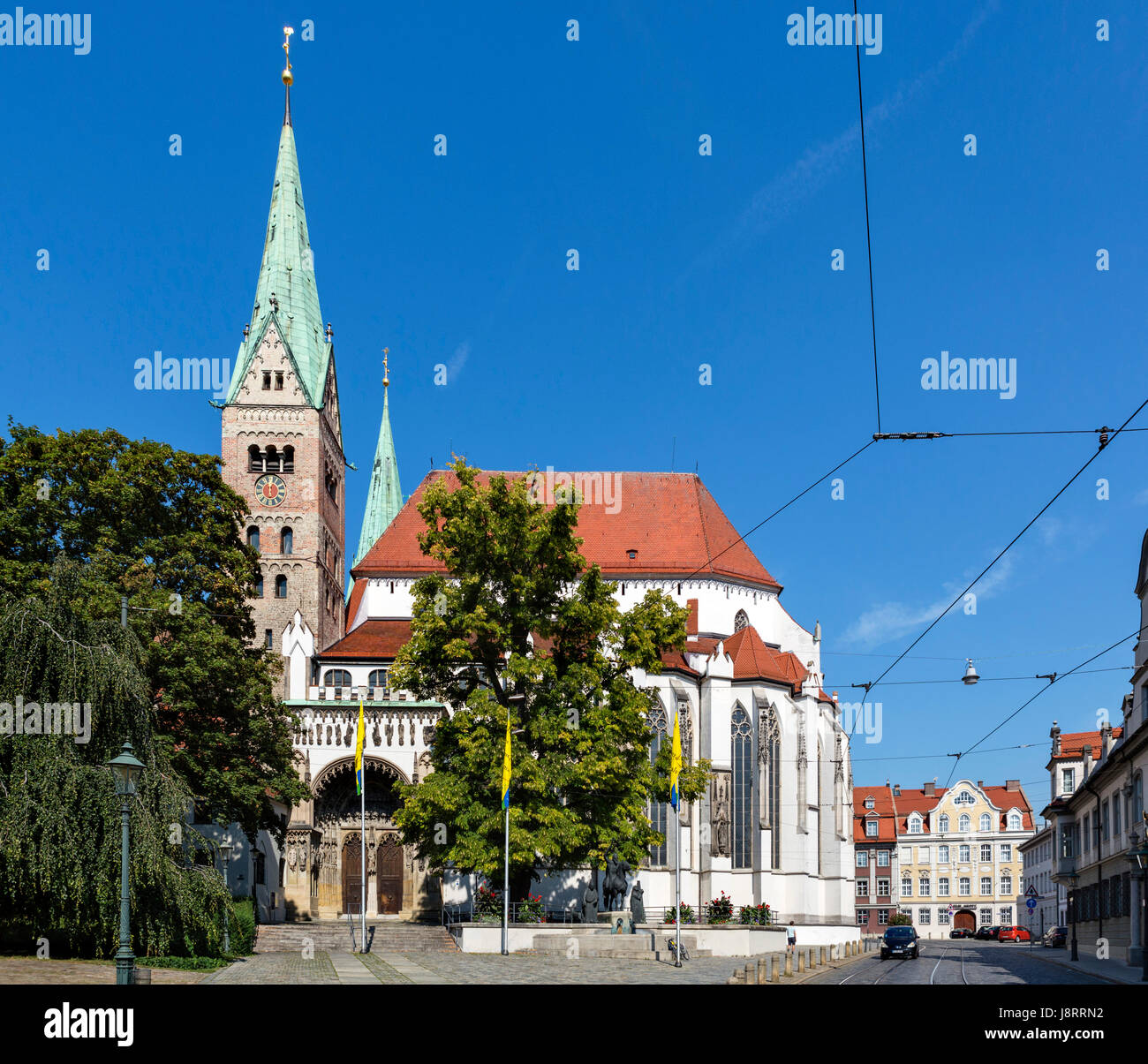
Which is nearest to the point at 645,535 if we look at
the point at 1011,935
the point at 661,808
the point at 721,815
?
the point at 661,808

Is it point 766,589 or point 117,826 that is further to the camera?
point 766,589

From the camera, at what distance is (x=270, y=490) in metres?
54.6

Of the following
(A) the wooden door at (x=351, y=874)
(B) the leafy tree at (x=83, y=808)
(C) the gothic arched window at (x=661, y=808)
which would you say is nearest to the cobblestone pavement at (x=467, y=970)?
(B) the leafy tree at (x=83, y=808)

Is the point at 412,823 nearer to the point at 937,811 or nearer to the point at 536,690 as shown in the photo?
the point at 536,690

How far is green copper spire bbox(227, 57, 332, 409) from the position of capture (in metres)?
56.1

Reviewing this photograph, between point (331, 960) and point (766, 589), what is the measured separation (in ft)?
112

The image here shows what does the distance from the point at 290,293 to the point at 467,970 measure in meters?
40.9

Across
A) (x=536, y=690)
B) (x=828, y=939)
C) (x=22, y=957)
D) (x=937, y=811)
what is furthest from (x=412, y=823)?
(x=937, y=811)

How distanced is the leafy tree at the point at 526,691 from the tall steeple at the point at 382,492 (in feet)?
146

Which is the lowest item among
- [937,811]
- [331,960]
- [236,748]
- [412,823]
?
[937,811]

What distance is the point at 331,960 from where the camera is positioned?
26750mm

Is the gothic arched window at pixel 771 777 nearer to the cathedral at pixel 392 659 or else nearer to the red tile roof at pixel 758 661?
the cathedral at pixel 392 659
